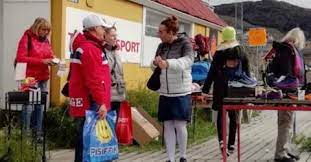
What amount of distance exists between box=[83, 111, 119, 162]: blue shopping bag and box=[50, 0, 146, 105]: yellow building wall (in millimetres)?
3778

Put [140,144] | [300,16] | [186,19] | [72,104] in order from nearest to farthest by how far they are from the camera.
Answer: [72,104], [140,144], [186,19], [300,16]

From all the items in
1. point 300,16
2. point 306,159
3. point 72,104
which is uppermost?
point 300,16

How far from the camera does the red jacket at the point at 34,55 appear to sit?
27.8ft

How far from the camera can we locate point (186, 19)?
1758 cm

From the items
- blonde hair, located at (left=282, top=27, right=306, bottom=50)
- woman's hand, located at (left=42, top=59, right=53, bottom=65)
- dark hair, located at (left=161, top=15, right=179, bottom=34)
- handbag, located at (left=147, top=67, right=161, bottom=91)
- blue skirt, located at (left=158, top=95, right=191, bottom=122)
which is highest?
dark hair, located at (left=161, top=15, right=179, bottom=34)

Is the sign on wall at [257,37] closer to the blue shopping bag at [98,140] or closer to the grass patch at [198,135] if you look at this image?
the grass patch at [198,135]

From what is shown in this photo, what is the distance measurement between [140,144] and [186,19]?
8.26m

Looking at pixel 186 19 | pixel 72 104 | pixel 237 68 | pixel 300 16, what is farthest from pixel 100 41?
pixel 300 16

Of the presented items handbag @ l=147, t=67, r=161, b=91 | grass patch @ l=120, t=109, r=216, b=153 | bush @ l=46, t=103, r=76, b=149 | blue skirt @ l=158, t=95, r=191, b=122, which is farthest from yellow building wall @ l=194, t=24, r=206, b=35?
blue skirt @ l=158, t=95, r=191, b=122

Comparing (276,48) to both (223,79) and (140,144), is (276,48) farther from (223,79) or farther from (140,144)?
(140,144)

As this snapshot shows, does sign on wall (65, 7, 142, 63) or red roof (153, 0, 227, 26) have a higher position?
red roof (153, 0, 227, 26)

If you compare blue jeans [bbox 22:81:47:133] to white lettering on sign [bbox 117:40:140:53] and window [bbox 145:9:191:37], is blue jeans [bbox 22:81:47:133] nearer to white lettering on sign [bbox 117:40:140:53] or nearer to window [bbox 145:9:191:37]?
white lettering on sign [bbox 117:40:140:53]

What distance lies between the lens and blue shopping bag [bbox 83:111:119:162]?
6.33 meters

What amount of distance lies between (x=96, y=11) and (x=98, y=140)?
17.6ft
